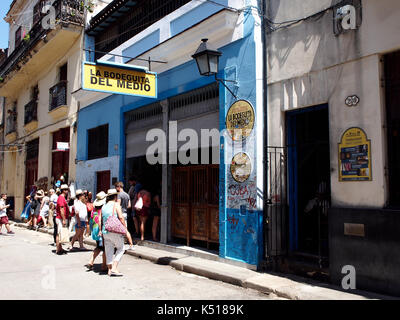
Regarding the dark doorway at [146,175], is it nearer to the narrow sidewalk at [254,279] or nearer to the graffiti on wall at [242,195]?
the narrow sidewalk at [254,279]

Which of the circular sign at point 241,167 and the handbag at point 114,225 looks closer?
the handbag at point 114,225

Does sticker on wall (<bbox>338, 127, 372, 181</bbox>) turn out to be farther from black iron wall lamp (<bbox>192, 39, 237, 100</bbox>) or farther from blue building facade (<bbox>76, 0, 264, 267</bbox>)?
black iron wall lamp (<bbox>192, 39, 237, 100</bbox>)

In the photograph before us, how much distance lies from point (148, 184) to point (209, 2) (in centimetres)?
570

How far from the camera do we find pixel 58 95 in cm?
1695

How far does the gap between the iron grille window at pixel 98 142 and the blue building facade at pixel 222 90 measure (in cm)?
148

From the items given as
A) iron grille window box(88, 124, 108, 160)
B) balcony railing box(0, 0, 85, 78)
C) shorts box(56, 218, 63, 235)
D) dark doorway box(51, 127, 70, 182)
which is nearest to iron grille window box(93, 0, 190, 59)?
balcony railing box(0, 0, 85, 78)

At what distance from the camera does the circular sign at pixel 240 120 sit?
308 inches

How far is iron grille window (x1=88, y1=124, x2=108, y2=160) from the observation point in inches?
543

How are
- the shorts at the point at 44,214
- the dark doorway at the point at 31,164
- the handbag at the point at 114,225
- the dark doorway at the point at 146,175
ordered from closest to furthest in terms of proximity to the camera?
Result: 1. the handbag at the point at 114,225
2. the dark doorway at the point at 146,175
3. the shorts at the point at 44,214
4. the dark doorway at the point at 31,164

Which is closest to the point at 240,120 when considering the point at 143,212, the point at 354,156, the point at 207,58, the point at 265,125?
the point at 265,125

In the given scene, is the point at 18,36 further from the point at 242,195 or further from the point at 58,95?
the point at 242,195

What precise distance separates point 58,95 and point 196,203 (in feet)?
33.7

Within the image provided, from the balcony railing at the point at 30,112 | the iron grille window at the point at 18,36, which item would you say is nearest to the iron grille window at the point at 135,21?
the balcony railing at the point at 30,112
